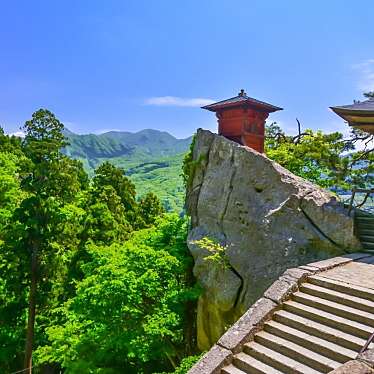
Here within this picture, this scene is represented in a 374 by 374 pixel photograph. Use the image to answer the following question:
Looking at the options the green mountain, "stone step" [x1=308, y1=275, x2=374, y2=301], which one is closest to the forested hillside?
the green mountain

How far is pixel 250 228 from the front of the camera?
11.7 metres

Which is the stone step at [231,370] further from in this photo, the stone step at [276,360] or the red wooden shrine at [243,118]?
the red wooden shrine at [243,118]

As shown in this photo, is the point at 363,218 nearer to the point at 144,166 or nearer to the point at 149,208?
the point at 149,208

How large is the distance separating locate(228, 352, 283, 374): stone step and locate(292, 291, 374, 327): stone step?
5.41 feet

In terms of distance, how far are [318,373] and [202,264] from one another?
709cm

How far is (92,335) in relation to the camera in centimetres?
1166

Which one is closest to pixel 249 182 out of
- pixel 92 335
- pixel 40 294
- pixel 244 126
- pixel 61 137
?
pixel 244 126

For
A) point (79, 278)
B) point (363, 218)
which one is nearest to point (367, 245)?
point (363, 218)

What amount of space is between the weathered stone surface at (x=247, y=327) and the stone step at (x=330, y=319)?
395 millimetres

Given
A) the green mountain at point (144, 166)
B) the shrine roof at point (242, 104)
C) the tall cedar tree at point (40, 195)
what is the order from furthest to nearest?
1. the green mountain at point (144, 166)
2. the tall cedar tree at point (40, 195)
3. the shrine roof at point (242, 104)

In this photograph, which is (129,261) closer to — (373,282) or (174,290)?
(174,290)

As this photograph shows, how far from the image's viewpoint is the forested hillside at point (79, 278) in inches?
453

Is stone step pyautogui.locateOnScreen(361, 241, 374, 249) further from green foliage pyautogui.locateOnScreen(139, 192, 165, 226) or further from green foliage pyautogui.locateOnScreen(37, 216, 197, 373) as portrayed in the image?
green foliage pyautogui.locateOnScreen(139, 192, 165, 226)

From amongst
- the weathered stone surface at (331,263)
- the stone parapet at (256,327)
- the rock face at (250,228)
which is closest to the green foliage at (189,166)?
the rock face at (250,228)
